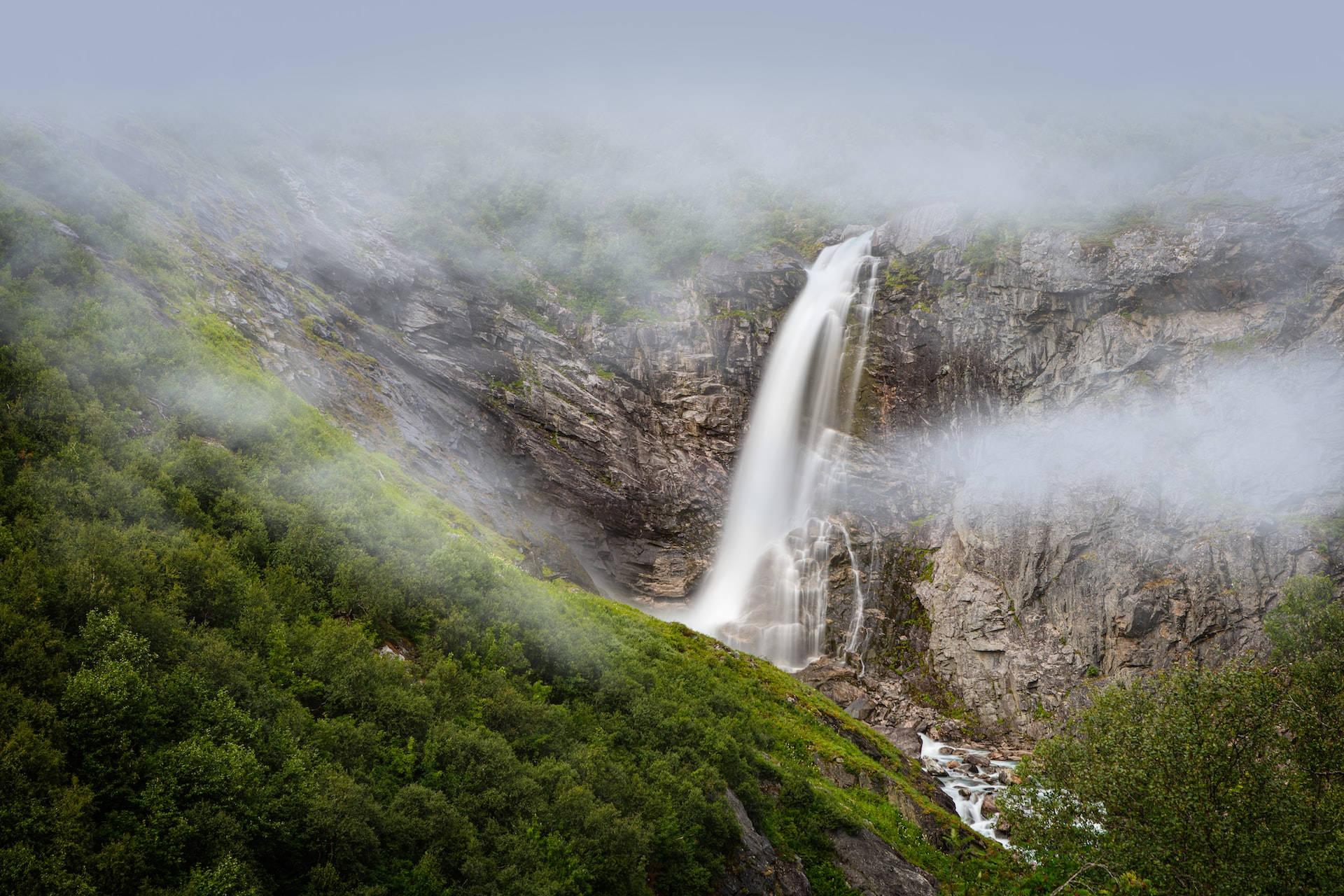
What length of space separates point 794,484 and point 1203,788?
3228 centimetres

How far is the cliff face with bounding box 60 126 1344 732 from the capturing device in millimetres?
32312

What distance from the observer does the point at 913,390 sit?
45.7 metres

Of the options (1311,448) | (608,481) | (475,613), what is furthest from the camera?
(608,481)

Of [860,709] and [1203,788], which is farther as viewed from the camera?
[860,709]

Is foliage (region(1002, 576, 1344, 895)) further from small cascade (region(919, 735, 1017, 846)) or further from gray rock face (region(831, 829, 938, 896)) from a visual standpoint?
small cascade (region(919, 735, 1017, 846))

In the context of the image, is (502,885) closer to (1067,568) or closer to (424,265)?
(1067,568)

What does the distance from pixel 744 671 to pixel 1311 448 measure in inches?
1307

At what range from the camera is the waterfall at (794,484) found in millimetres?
39375

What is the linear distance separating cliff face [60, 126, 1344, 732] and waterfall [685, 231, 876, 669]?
1.42 meters

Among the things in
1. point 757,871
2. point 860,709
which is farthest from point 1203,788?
point 860,709

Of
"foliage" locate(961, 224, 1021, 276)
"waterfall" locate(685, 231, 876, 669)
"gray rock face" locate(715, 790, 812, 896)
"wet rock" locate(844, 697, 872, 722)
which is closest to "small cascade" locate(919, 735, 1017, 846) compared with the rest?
"wet rock" locate(844, 697, 872, 722)

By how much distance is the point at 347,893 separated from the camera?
821 cm

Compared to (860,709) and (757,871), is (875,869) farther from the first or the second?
(860,709)

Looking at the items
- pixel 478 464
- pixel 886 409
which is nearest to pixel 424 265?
pixel 478 464
